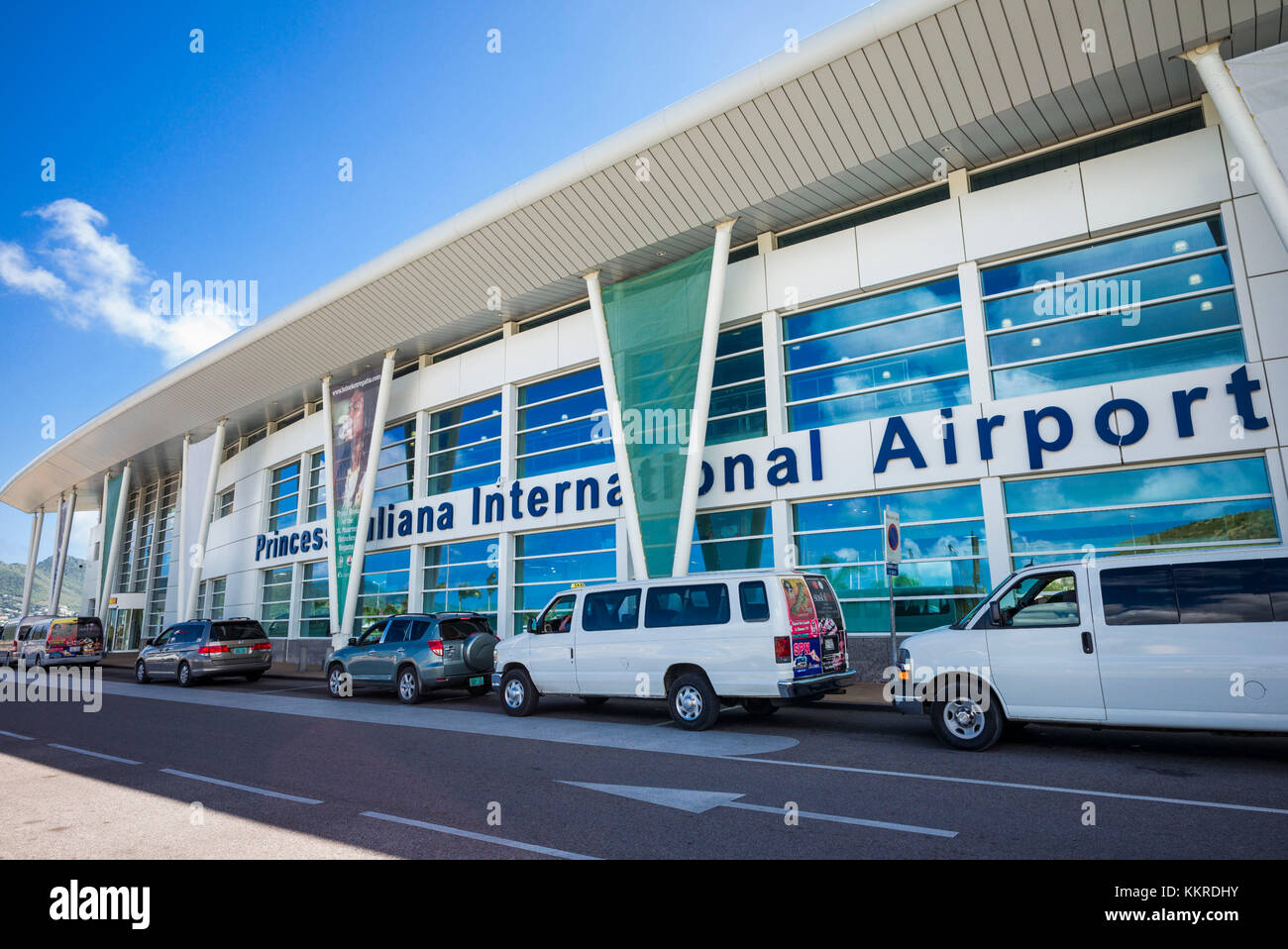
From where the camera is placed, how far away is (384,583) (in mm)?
26391

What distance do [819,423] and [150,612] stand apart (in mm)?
46253

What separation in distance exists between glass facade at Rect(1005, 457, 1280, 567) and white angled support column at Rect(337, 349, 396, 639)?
1902 cm

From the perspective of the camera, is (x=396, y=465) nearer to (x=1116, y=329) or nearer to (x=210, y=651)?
(x=210, y=651)

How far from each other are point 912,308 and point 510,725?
465 inches

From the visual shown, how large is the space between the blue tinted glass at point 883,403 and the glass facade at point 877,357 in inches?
0.7

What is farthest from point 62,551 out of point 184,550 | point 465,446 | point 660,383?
point 660,383

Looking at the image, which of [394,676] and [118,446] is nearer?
[394,676]

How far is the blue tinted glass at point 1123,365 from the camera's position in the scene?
43.6 ft

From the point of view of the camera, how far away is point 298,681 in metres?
21.0

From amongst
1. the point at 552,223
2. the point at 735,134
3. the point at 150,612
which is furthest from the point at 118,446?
the point at 735,134

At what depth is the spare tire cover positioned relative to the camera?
48.7ft

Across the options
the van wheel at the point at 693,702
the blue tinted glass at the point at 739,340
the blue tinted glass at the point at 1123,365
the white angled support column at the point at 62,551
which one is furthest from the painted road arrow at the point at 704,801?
the white angled support column at the point at 62,551
